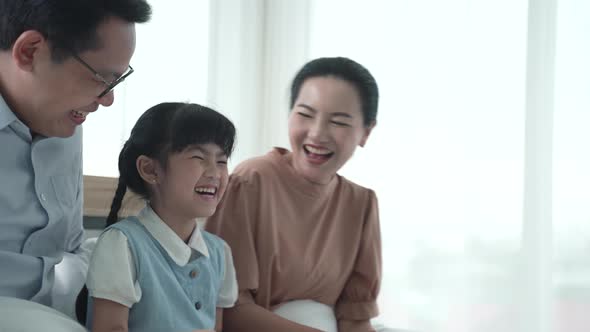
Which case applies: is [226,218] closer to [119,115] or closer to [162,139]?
[162,139]

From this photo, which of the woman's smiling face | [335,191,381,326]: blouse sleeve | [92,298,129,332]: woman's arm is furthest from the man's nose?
[335,191,381,326]: blouse sleeve

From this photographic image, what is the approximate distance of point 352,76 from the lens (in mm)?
1928

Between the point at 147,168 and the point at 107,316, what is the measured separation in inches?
12.5

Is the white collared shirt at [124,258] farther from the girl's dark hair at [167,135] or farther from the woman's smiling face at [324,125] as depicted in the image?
the woman's smiling face at [324,125]

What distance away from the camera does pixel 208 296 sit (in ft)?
5.16

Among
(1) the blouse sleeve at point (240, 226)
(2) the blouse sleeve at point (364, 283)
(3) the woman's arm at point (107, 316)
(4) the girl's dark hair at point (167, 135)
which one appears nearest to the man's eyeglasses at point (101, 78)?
(4) the girl's dark hair at point (167, 135)

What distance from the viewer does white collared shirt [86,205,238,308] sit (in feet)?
4.58

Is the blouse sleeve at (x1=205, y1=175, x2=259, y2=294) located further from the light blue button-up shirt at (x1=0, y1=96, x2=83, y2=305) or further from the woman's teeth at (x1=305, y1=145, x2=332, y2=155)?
the light blue button-up shirt at (x1=0, y1=96, x2=83, y2=305)

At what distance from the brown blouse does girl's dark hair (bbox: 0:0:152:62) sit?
609 mm

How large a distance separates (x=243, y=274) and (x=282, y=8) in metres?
1.89

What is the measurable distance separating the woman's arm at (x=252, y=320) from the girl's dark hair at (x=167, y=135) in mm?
390

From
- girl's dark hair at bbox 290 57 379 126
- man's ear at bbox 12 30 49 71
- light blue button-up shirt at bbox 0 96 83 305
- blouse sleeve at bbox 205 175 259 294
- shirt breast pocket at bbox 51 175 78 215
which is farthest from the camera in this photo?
girl's dark hair at bbox 290 57 379 126

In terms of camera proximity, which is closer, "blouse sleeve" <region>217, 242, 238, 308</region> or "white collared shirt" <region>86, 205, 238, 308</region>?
"white collared shirt" <region>86, 205, 238, 308</region>

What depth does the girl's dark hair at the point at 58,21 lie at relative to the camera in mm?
1353
